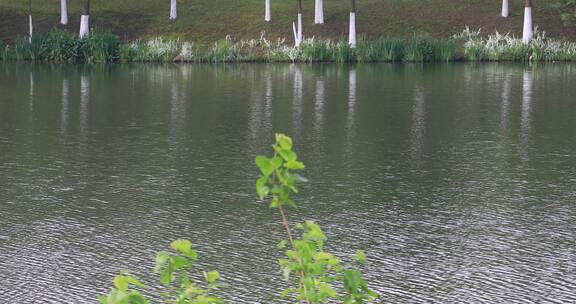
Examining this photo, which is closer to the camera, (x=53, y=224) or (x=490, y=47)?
(x=53, y=224)

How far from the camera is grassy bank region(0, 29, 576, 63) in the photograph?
1858 inches

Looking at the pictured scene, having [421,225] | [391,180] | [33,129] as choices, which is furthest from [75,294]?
[33,129]

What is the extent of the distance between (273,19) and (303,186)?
3741 centimetres

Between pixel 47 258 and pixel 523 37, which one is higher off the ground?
pixel 523 37

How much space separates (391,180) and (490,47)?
1147 inches

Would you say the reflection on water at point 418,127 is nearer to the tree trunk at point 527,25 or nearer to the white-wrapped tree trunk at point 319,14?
the tree trunk at point 527,25

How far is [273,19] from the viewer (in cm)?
5569

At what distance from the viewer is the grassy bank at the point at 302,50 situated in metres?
47.2

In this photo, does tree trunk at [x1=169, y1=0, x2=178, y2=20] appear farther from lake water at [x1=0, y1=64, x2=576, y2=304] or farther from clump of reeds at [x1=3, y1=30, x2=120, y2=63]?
lake water at [x1=0, y1=64, x2=576, y2=304]

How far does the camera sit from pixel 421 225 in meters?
16.0

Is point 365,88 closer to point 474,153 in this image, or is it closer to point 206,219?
point 474,153

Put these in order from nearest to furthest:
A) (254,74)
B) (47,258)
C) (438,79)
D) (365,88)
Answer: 1. (47,258)
2. (365,88)
3. (438,79)
4. (254,74)

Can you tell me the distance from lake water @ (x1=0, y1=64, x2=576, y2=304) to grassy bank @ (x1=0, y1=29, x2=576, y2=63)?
11.2 meters

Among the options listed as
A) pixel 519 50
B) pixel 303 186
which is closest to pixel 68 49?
pixel 519 50
